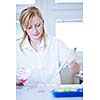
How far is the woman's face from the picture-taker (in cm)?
200

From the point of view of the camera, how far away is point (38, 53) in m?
2.05

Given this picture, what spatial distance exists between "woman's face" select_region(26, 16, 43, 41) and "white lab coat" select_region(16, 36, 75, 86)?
68 millimetres

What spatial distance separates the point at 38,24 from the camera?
202cm

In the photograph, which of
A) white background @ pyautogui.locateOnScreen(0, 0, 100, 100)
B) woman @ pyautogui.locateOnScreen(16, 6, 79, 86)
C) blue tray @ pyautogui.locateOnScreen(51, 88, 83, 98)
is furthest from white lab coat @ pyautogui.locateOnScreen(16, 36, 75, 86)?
white background @ pyautogui.locateOnScreen(0, 0, 100, 100)

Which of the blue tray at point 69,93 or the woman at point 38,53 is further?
the woman at point 38,53

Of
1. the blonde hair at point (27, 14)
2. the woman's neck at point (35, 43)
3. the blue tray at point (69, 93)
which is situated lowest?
the blue tray at point (69, 93)

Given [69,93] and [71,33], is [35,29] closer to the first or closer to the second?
[71,33]

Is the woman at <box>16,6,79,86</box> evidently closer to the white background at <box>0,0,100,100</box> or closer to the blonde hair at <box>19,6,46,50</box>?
the blonde hair at <box>19,6,46,50</box>
